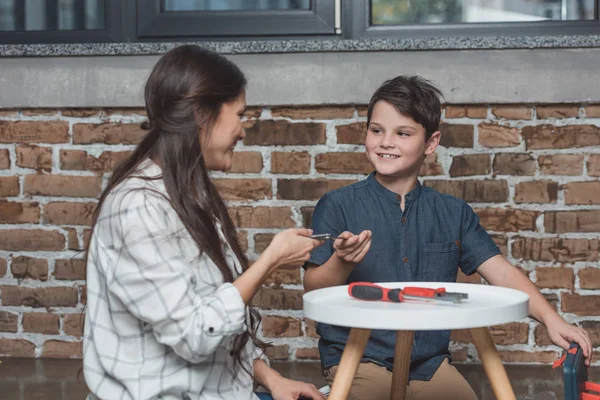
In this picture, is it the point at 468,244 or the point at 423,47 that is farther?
the point at 423,47

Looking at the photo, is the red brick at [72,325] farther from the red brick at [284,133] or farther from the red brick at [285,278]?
the red brick at [284,133]

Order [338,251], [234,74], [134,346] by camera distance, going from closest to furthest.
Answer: [134,346]
[234,74]
[338,251]

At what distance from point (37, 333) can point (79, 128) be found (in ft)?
2.60

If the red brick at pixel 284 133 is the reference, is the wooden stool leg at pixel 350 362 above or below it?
below

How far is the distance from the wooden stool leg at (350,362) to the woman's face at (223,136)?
430 mm

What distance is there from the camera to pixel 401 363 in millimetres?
1874

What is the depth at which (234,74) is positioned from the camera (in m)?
1.70

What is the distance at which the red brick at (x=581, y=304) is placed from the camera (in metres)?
3.05

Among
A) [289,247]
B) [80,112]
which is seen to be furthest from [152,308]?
[80,112]

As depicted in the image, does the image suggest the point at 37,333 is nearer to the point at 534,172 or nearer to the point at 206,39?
the point at 206,39

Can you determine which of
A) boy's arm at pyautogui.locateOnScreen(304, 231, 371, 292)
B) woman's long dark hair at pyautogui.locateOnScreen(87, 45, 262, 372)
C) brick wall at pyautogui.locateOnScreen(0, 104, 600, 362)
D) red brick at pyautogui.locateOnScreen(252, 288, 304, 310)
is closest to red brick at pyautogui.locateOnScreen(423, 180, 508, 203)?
brick wall at pyautogui.locateOnScreen(0, 104, 600, 362)

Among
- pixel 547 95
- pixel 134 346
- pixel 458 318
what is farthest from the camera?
pixel 547 95

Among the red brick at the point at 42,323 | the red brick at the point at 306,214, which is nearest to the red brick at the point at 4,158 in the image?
the red brick at the point at 42,323

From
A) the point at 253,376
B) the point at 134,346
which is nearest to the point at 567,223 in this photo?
the point at 253,376
